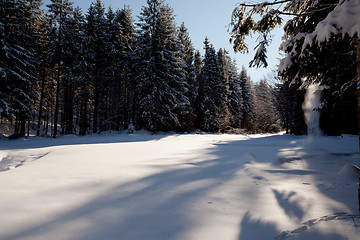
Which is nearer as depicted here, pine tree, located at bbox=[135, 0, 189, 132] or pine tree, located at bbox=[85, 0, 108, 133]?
pine tree, located at bbox=[135, 0, 189, 132]

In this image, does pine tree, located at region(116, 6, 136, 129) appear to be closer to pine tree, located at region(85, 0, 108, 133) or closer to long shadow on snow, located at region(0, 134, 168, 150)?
pine tree, located at region(85, 0, 108, 133)

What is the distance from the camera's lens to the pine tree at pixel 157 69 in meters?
16.8

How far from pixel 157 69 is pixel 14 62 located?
437 inches

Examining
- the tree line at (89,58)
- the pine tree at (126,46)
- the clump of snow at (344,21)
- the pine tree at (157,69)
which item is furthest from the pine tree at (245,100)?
the clump of snow at (344,21)

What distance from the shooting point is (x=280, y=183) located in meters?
2.91

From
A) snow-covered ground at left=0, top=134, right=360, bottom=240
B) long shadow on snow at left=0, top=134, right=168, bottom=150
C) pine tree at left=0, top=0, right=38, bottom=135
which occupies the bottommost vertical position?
long shadow on snow at left=0, top=134, right=168, bottom=150

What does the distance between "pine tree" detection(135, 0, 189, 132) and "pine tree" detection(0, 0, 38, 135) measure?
29.3ft

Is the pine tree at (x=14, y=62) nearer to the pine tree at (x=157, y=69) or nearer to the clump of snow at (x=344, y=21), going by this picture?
the pine tree at (x=157, y=69)

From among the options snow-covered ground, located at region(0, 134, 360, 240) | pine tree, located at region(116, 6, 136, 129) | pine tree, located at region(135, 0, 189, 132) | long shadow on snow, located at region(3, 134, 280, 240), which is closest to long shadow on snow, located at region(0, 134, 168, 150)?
pine tree, located at region(135, 0, 189, 132)

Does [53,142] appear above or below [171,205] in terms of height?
below

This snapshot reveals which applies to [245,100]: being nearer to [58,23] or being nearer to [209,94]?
[209,94]

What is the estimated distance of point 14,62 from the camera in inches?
546

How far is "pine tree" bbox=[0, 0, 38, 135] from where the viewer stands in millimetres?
13031

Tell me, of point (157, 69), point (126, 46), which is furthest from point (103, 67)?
point (157, 69)
